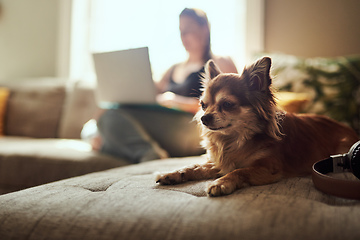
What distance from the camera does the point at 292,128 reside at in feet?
3.95

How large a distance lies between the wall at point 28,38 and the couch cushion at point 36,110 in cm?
76

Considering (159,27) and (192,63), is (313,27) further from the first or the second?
(159,27)

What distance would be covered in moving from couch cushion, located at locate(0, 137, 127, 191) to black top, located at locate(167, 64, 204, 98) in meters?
0.59

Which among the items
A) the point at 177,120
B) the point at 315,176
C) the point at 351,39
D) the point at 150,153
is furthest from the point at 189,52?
the point at 351,39

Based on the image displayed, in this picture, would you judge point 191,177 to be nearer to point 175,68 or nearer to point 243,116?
point 243,116

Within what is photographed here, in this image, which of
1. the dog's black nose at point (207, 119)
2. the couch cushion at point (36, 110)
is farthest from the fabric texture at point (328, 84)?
the couch cushion at point (36, 110)

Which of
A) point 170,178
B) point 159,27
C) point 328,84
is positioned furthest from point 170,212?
point 159,27

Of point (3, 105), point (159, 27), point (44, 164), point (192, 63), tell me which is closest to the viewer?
point (44, 164)

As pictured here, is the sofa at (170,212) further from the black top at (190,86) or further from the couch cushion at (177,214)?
the black top at (190,86)

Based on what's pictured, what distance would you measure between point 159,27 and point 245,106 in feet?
8.39

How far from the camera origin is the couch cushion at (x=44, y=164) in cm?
181

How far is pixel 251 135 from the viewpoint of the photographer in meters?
1.15

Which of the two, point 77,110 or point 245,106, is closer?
point 245,106

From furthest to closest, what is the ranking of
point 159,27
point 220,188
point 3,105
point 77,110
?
point 159,27, point 3,105, point 77,110, point 220,188
